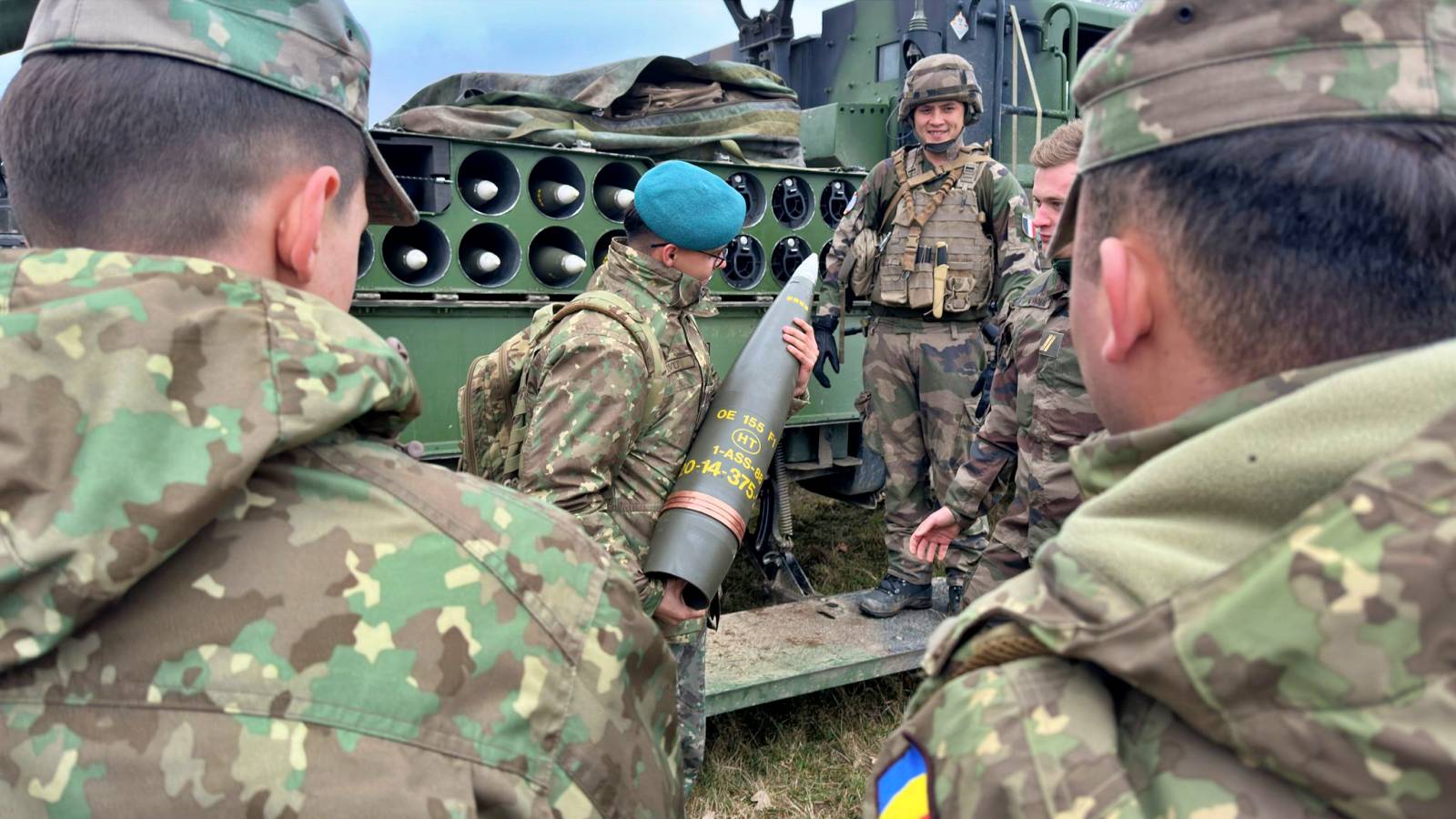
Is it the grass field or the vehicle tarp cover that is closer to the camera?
the grass field

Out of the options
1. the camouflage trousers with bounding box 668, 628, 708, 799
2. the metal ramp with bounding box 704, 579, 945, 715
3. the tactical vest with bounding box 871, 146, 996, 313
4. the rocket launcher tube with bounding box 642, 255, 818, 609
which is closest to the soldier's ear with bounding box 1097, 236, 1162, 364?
the rocket launcher tube with bounding box 642, 255, 818, 609

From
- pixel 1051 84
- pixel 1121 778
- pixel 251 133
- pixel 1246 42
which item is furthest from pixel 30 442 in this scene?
pixel 1051 84

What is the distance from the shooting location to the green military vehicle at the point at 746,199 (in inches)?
159

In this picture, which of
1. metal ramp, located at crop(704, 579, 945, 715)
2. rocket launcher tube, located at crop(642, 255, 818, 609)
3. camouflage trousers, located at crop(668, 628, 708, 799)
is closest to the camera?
rocket launcher tube, located at crop(642, 255, 818, 609)

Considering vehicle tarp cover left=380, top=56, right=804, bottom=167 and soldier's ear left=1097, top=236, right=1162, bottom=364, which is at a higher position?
vehicle tarp cover left=380, top=56, right=804, bottom=167

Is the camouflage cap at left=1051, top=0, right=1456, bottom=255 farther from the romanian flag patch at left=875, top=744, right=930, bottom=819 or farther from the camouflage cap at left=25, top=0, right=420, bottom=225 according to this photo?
the camouflage cap at left=25, top=0, right=420, bottom=225

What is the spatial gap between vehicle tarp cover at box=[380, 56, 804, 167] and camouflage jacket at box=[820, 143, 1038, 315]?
53 cm

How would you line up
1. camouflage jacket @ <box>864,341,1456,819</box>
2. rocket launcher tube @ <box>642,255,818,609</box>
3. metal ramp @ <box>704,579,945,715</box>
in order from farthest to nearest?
metal ramp @ <box>704,579,945,715</box> < rocket launcher tube @ <box>642,255,818,609</box> < camouflage jacket @ <box>864,341,1456,819</box>

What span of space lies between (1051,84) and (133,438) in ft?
23.0

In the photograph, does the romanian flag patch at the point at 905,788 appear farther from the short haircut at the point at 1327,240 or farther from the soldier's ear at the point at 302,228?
the soldier's ear at the point at 302,228

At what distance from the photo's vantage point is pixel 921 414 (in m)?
5.08

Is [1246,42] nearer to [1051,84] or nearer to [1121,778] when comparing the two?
[1121,778]

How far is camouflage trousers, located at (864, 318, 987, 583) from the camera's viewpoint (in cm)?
494

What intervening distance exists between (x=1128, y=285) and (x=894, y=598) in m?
3.80
